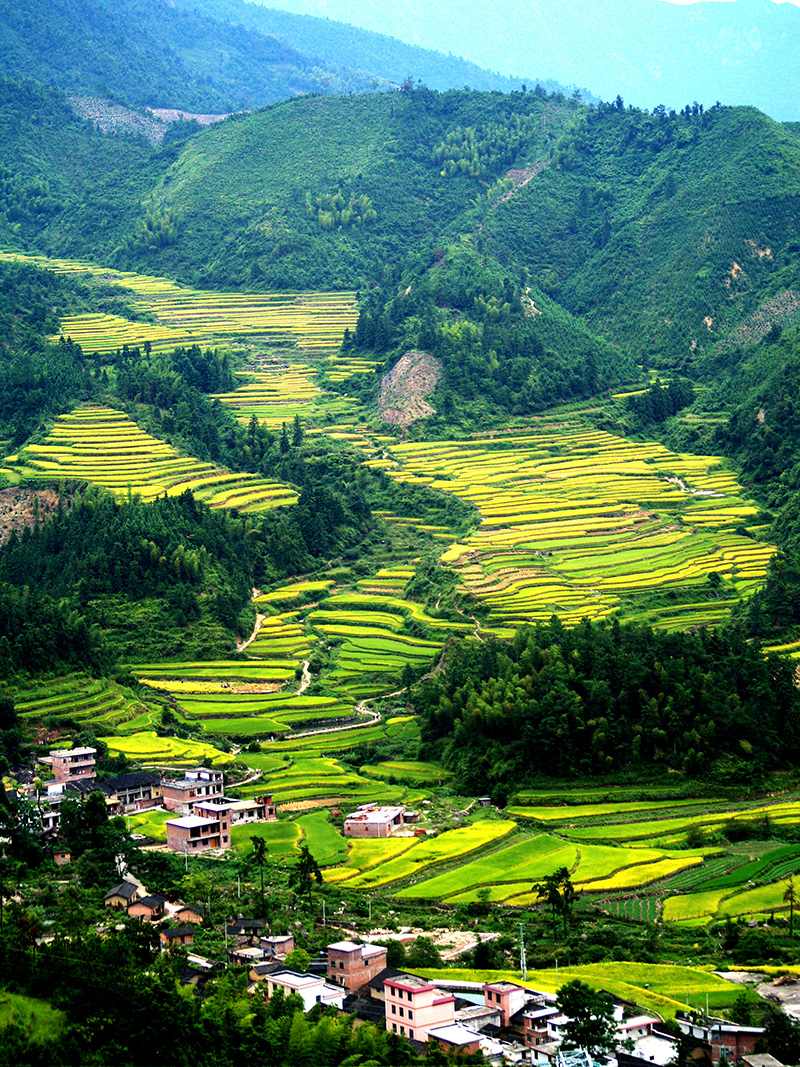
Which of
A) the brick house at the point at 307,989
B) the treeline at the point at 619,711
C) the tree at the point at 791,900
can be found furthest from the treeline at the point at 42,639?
the tree at the point at 791,900

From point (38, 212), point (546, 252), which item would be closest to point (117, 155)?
point (38, 212)

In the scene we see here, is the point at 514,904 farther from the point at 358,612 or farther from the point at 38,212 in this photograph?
the point at 38,212

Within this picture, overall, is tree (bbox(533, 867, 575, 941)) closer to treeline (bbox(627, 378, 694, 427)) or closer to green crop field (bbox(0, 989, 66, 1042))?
green crop field (bbox(0, 989, 66, 1042))

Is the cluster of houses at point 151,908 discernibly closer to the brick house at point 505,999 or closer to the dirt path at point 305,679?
the brick house at point 505,999

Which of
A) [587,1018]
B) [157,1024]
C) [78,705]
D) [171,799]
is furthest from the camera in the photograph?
[78,705]

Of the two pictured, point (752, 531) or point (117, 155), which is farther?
point (117, 155)

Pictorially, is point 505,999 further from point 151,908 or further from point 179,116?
point 179,116

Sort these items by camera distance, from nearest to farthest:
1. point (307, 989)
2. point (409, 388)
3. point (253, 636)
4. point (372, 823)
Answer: point (307, 989)
point (372, 823)
point (253, 636)
point (409, 388)

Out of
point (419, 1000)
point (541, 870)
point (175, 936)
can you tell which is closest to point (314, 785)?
point (541, 870)
